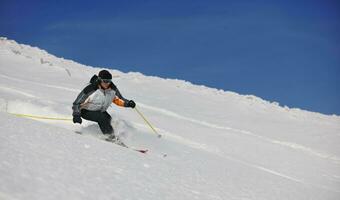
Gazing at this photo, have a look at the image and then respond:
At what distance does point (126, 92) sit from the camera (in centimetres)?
1809

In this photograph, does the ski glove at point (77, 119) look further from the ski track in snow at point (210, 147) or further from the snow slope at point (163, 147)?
the ski track in snow at point (210, 147)

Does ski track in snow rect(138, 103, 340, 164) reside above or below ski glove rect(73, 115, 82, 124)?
above

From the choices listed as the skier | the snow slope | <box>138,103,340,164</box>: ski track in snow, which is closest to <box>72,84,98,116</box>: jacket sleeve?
the skier

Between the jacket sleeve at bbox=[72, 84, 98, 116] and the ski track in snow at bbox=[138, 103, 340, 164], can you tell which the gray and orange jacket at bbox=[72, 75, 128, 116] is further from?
the ski track in snow at bbox=[138, 103, 340, 164]

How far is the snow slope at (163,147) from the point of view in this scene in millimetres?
4879

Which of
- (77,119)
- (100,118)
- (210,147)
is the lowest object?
(77,119)

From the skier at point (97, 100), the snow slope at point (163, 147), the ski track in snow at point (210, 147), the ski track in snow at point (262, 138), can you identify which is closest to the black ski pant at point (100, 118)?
the skier at point (97, 100)

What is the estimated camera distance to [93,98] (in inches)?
338

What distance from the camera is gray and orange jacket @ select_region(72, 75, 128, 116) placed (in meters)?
8.42

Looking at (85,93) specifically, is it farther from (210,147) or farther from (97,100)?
(210,147)

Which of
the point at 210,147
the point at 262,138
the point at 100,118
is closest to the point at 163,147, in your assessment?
the point at 100,118

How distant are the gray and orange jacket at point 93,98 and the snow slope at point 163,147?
1.40 feet

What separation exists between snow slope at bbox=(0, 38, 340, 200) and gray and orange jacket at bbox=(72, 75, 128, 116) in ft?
1.40

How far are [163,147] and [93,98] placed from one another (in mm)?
1679
